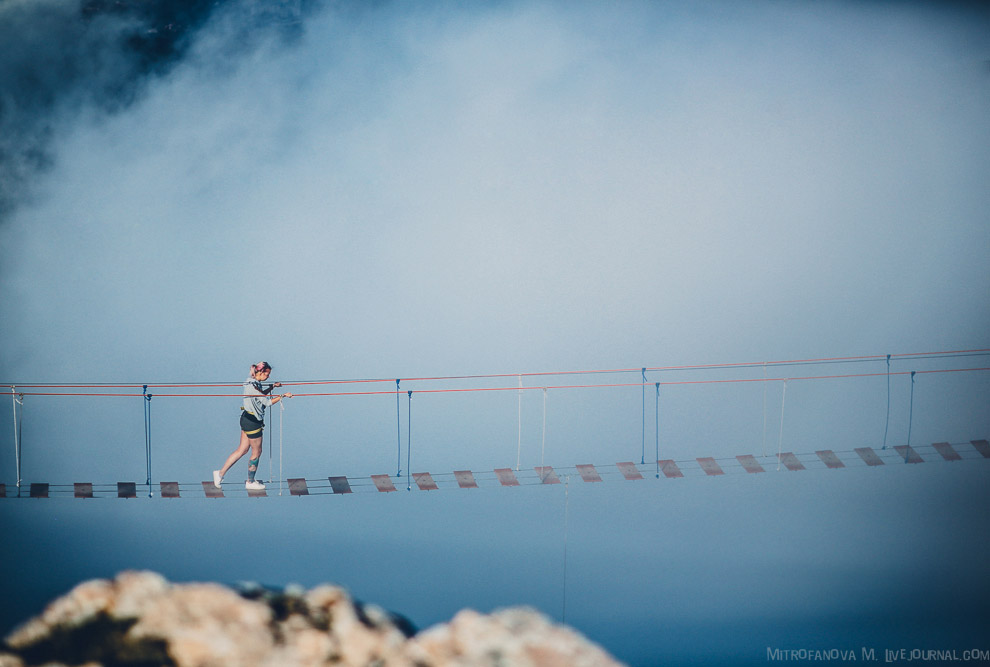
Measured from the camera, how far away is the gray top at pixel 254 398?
17.1ft

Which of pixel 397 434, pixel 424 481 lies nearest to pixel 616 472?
pixel 424 481

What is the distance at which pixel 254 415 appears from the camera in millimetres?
5234

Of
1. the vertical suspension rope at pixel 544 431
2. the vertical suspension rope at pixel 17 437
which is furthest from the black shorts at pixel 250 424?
the vertical suspension rope at pixel 544 431

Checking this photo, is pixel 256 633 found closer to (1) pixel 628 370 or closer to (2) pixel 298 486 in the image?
(2) pixel 298 486

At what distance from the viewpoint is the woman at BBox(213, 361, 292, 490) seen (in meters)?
5.21

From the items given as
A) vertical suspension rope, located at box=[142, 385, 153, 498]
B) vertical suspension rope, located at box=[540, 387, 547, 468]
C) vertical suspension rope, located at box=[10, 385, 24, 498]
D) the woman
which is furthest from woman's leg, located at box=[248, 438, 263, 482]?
vertical suspension rope, located at box=[540, 387, 547, 468]

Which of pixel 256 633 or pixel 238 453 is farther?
pixel 238 453

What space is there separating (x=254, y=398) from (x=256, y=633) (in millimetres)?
1118

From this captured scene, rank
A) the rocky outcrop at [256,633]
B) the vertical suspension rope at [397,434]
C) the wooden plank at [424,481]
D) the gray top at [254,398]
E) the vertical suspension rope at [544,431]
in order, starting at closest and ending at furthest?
the rocky outcrop at [256,633], the gray top at [254,398], the wooden plank at [424,481], the vertical suspension rope at [397,434], the vertical suspension rope at [544,431]

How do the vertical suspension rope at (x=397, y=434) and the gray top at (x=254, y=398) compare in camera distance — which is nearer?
the gray top at (x=254, y=398)

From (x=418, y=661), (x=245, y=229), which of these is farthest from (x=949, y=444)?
(x=245, y=229)

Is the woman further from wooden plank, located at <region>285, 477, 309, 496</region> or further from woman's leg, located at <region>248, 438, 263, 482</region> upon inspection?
wooden plank, located at <region>285, 477, 309, 496</region>

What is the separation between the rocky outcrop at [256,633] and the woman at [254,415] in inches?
24.2

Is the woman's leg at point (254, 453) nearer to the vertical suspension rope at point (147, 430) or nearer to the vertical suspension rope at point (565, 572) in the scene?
the vertical suspension rope at point (147, 430)
